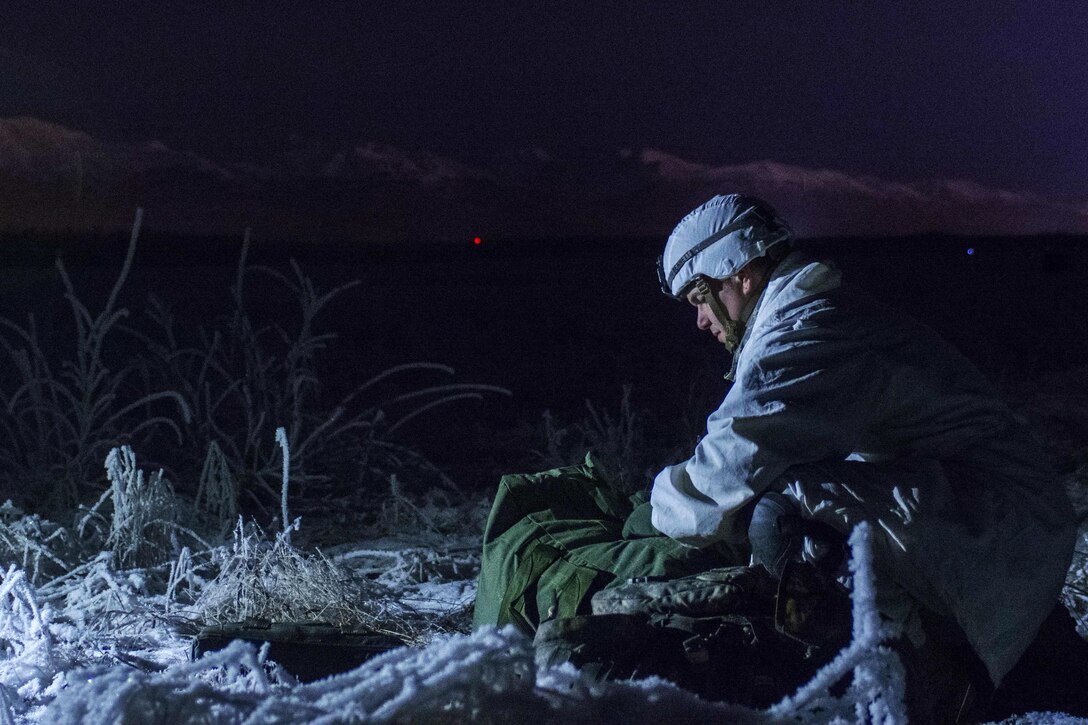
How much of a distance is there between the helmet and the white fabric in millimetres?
110

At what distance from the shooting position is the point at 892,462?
2.45 meters

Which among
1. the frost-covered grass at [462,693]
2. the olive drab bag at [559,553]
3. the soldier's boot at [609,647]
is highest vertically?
the frost-covered grass at [462,693]

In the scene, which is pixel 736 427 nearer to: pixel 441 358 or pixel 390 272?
pixel 441 358

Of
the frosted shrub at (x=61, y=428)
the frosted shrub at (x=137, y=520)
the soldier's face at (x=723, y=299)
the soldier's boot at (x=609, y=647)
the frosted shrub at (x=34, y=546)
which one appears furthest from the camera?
the frosted shrub at (x=61, y=428)

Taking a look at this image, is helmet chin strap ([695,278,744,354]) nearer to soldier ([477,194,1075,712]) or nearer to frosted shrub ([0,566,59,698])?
soldier ([477,194,1075,712])

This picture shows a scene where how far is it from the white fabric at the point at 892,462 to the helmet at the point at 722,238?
0.11m

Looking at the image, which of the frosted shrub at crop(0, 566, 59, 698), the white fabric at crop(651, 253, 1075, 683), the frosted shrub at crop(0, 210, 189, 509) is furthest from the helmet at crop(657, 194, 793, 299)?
the frosted shrub at crop(0, 210, 189, 509)

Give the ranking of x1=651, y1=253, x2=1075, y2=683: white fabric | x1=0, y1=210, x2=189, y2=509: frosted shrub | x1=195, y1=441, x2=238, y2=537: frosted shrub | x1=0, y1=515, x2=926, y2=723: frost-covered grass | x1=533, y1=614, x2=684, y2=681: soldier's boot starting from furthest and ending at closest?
1. x1=0, y1=210, x2=189, y2=509: frosted shrub
2. x1=195, y1=441, x2=238, y2=537: frosted shrub
3. x1=651, y1=253, x2=1075, y2=683: white fabric
4. x1=533, y1=614, x2=684, y2=681: soldier's boot
5. x1=0, y1=515, x2=926, y2=723: frost-covered grass

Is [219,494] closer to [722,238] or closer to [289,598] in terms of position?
[289,598]

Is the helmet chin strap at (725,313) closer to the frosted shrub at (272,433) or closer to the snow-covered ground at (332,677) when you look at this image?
the snow-covered ground at (332,677)

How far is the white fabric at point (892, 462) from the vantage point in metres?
2.31

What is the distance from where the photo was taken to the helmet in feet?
8.64

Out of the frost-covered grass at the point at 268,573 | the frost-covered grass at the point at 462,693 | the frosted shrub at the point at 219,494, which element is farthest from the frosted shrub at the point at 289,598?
the frost-covered grass at the point at 462,693

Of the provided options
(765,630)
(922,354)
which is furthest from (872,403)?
(765,630)
